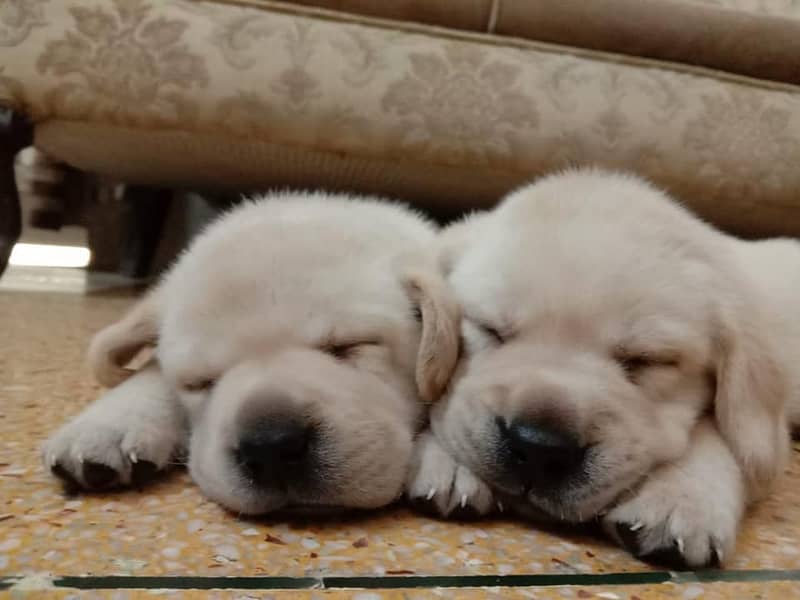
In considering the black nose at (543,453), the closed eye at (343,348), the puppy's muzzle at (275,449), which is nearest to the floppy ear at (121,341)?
the closed eye at (343,348)

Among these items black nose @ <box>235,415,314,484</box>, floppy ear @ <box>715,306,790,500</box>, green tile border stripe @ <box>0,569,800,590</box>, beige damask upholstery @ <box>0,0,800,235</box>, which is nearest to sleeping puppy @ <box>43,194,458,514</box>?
black nose @ <box>235,415,314,484</box>

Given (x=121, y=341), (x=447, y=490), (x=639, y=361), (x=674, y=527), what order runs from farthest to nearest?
(x=121, y=341)
(x=639, y=361)
(x=447, y=490)
(x=674, y=527)

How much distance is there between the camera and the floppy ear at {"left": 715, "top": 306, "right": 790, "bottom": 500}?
53.2 inches

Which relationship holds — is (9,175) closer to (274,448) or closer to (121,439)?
(121,439)

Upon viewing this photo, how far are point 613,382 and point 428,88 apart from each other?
143 centimetres

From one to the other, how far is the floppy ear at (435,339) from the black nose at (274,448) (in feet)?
0.98

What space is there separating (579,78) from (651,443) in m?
1.63

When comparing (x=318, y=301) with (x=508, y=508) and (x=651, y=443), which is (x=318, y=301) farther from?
(x=651, y=443)

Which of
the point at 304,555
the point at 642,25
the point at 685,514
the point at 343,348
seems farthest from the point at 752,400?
the point at 642,25

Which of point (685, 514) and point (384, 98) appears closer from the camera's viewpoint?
point (685, 514)

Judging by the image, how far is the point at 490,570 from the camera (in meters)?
1.07

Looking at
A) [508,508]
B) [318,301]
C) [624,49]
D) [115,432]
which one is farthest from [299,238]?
[624,49]

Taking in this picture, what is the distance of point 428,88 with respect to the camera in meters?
2.49

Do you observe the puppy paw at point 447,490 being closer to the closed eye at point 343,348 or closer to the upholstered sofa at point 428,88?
the closed eye at point 343,348
